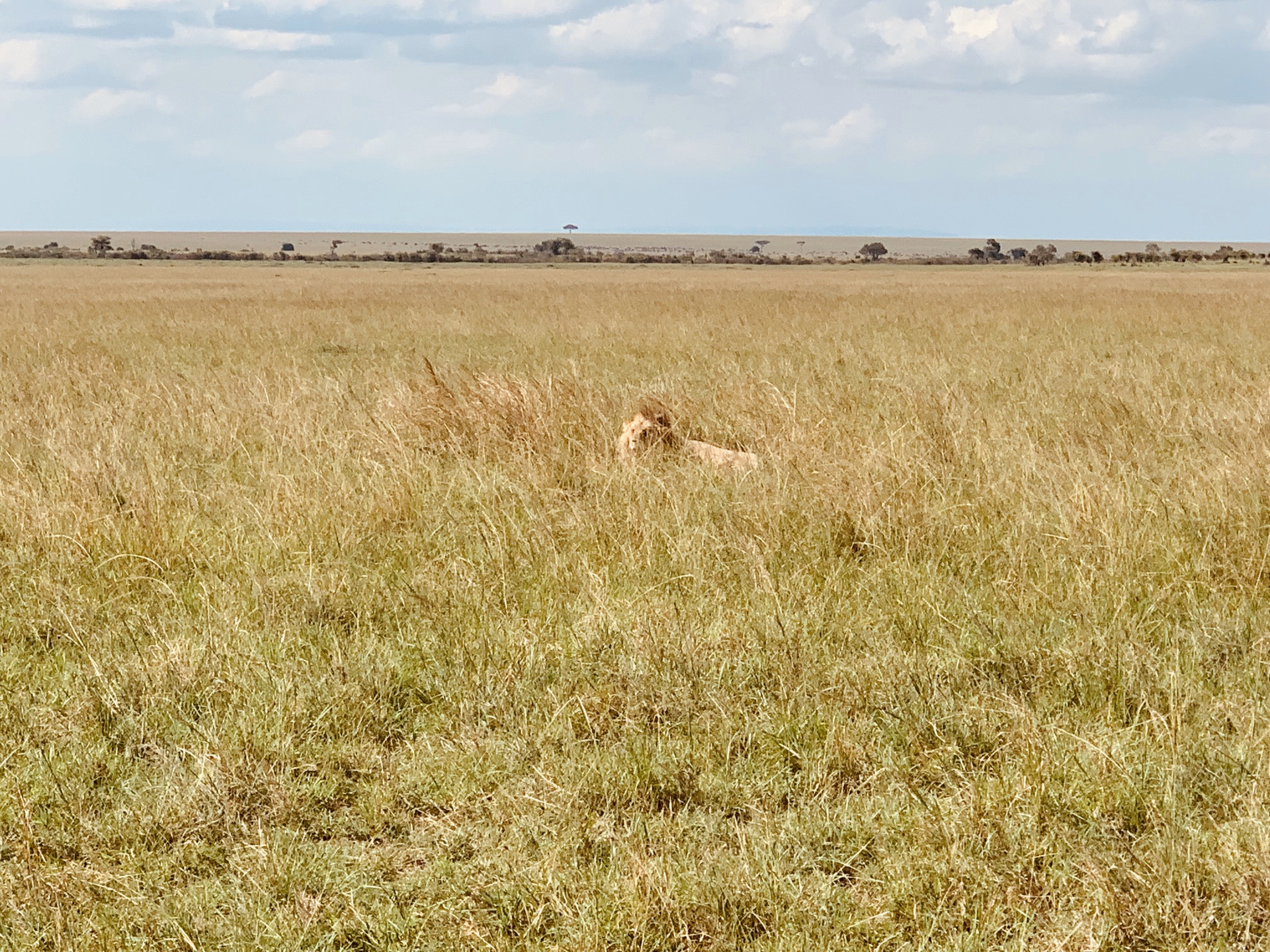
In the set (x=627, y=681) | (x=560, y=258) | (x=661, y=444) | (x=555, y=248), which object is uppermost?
(x=555, y=248)

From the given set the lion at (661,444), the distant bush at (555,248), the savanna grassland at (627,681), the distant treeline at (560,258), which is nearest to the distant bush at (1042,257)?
the distant treeline at (560,258)

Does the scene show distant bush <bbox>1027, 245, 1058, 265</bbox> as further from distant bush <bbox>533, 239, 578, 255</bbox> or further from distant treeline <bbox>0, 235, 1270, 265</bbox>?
distant bush <bbox>533, 239, 578, 255</bbox>

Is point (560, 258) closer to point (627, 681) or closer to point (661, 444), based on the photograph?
point (661, 444)

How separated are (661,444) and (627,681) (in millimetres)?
3886

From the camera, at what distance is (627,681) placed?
3.78m

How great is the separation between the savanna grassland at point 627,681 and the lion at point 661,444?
208 millimetres

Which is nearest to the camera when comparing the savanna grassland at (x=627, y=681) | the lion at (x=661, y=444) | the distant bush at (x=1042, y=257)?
the savanna grassland at (x=627, y=681)

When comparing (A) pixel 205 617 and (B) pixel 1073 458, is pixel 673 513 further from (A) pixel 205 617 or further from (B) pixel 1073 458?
(B) pixel 1073 458

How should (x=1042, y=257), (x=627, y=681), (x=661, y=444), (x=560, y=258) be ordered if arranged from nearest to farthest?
1. (x=627, y=681)
2. (x=661, y=444)
3. (x=1042, y=257)
4. (x=560, y=258)

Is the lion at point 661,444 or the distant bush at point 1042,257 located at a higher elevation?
the distant bush at point 1042,257

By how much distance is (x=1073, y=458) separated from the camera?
692cm

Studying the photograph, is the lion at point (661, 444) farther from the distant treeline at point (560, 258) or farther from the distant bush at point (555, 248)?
the distant bush at point (555, 248)

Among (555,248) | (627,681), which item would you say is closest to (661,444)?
(627,681)

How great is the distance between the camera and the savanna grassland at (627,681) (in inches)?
103
